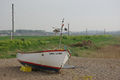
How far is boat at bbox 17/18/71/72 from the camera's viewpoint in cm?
882

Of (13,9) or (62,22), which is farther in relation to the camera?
(13,9)

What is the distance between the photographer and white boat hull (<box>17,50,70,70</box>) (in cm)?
882

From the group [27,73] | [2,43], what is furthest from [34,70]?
[2,43]

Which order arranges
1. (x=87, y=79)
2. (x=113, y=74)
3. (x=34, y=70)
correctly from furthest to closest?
(x=34, y=70)
(x=113, y=74)
(x=87, y=79)

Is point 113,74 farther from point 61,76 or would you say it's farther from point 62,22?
point 62,22

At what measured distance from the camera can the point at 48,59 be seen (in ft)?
29.5

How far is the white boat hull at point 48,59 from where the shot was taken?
8820mm

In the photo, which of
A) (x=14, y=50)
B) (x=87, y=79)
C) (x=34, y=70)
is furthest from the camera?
(x=14, y=50)

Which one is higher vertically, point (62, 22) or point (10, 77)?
point (62, 22)

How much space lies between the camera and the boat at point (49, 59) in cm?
882

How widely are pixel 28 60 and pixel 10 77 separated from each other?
1473mm

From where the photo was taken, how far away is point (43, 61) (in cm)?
921

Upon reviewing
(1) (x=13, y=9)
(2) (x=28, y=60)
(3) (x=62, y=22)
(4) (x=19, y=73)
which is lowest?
(4) (x=19, y=73)

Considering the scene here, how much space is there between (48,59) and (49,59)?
0.05 metres
